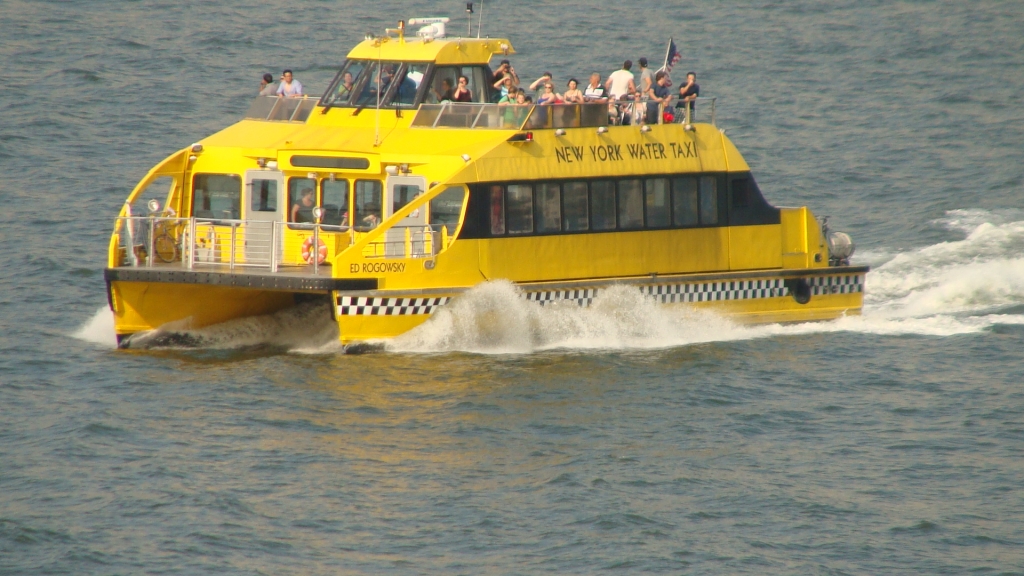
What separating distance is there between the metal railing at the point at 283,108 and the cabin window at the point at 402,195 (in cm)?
241

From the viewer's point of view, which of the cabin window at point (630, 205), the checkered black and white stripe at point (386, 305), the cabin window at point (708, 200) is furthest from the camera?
the cabin window at point (708, 200)

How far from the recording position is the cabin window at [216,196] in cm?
2128

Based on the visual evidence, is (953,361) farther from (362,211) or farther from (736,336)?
(362,211)

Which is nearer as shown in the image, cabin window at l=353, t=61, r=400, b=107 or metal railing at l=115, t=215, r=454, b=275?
metal railing at l=115, t=215, r=454, b=275

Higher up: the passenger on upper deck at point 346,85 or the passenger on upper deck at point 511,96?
the passenger on upper deck at point 346,85

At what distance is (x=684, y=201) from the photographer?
72.2ft

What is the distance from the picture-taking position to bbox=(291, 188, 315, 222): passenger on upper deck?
69.1 feet

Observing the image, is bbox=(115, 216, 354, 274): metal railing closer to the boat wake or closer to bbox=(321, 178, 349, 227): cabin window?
bbox=(321, 178, 349, 227): cabin window

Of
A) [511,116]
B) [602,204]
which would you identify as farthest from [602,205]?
[511,116]

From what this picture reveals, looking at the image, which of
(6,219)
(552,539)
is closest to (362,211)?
(552,539)

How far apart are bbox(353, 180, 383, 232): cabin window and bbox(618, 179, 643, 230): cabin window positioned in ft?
11.0

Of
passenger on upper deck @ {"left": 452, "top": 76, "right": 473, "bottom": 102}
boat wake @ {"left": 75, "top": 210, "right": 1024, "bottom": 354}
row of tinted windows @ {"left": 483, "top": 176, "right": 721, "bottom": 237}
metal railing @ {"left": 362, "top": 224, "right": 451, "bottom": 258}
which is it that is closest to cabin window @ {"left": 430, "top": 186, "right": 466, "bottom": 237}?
metal railing @ {"left": 362, "top": 224, "right": 451, "bottom": 258}

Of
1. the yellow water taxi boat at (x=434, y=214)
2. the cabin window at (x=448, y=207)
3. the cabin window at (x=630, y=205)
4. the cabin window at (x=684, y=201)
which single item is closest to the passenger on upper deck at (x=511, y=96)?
the yellow water taxi boat at (x=434, y=214)

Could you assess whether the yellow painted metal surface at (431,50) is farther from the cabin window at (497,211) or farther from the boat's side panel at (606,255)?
the boat's side panel at (606,255)
